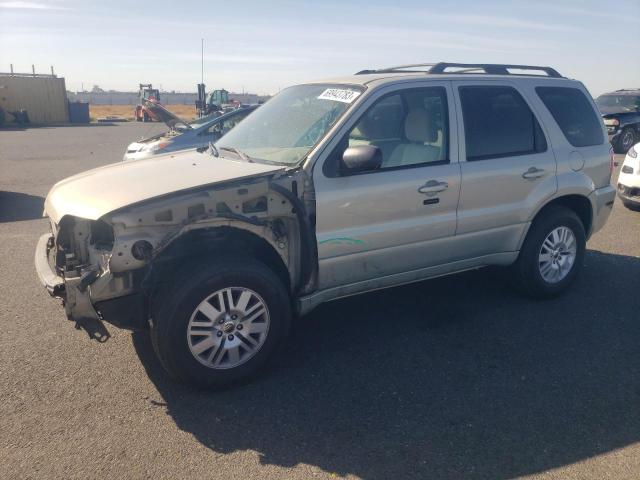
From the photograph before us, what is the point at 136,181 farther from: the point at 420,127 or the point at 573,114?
the point at 573,114

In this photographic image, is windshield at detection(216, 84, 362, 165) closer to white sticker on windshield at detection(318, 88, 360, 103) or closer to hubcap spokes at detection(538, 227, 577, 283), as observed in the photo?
white sticker on windshield at detection(318, 88, 360, 103)

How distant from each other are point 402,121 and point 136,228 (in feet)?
7.65

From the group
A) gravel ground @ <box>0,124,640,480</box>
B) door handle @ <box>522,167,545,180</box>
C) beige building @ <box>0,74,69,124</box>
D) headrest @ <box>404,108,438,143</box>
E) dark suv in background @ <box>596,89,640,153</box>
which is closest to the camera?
gravel ground @ <box>0,124,640,480</box>

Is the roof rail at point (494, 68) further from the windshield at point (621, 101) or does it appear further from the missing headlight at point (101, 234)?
the windshield at point (621, 101)

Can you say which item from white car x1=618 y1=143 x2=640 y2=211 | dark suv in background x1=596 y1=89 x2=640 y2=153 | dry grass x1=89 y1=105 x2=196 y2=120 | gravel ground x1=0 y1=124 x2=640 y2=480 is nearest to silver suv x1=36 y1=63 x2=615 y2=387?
gravel ground x1=0 y1=124 x2=640 y2=480

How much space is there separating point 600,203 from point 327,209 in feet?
9.73

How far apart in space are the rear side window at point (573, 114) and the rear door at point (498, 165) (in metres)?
0.27

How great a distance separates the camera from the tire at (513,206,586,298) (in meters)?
4.88

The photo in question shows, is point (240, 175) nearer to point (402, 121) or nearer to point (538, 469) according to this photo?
point (402, 121)

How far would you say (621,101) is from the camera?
58.1ft

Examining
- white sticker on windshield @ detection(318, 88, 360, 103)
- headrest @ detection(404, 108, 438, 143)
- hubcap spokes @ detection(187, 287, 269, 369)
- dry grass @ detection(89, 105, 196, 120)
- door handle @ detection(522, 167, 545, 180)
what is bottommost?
dry grass @ detection(89, 105, 196, 120)

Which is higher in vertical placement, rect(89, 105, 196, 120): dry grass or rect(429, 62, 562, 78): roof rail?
rect(429, 62, 562, 78): roof rail

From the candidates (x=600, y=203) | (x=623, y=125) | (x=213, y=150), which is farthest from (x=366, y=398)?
(x=623, y=125)

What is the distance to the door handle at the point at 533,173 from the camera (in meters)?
4.66
